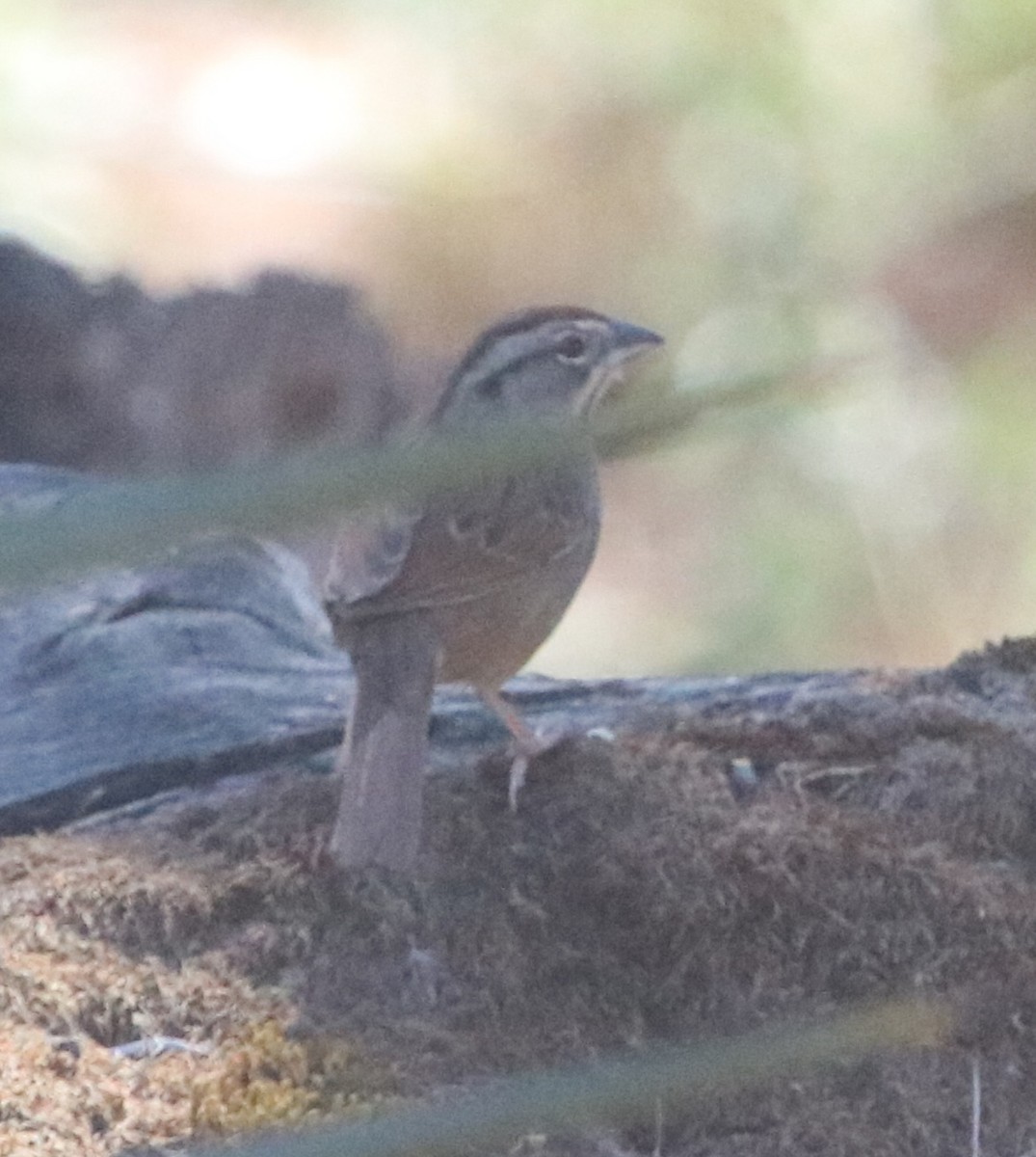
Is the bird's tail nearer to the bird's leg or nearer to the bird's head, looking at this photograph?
the bird's leg

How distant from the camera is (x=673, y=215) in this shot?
9.15 meters

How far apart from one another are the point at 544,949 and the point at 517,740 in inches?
30.0

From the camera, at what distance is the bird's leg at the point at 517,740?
3.65 m

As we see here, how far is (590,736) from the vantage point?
396 cm

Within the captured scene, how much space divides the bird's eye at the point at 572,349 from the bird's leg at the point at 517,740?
856mm

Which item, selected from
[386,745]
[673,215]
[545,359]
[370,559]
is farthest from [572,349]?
[673,215]

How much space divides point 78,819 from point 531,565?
100cm

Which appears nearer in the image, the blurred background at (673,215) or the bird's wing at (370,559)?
the bird's wing at (370,559)

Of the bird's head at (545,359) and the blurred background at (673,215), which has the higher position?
the blurred background at (673,215)

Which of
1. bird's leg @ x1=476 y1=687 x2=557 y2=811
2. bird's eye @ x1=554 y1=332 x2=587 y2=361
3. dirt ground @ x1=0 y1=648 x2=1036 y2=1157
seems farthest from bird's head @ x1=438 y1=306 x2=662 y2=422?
dirt ground @ x1=0 y1=648 x2=1036 y2=1157

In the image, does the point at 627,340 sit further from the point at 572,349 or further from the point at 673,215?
the point at 673,215

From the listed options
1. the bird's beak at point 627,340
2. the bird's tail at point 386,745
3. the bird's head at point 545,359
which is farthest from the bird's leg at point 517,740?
the bird's beak at point 627,340

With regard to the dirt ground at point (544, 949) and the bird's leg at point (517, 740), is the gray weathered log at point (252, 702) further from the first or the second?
the dirt ground at point (544, 949)

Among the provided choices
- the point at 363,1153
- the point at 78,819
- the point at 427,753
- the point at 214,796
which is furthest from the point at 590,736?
the point at 363,1153
